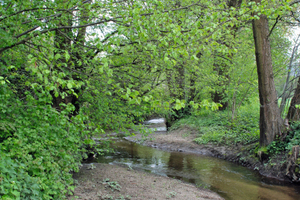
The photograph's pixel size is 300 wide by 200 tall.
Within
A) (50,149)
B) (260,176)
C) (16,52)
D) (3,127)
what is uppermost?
(16,52)

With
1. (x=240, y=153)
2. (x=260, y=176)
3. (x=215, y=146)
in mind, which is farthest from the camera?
(x=215, y=146)

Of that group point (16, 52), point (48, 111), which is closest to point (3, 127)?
point (48, 111)

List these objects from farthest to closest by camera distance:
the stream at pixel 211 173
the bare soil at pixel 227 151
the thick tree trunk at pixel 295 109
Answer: the thick tree trunk at pixel 295 109 → the bare soil at pixel 227 151 → the stream at pixel 211 173

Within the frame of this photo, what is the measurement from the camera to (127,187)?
20.4 feet

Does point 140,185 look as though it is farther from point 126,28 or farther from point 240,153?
point 240,153

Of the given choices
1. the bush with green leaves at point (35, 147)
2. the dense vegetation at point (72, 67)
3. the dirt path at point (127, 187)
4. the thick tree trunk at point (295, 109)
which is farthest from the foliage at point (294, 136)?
the bush with green leaves at point (35, 147)

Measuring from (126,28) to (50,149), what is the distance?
267 cm

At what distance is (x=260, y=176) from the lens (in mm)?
8500

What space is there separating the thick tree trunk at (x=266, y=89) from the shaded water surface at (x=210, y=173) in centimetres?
187

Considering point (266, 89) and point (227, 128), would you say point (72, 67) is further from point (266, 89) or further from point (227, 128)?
point (227, 128)

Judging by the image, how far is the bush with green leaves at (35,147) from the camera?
3407 millimetres

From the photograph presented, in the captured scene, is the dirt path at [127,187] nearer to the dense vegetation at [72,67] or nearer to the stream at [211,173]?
the dense vegetation at [72,67]

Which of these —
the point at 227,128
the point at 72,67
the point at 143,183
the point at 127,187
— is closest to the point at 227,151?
the point at 227,128

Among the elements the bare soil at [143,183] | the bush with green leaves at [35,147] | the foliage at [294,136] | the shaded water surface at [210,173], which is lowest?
the shaded water surface at [210,173]
